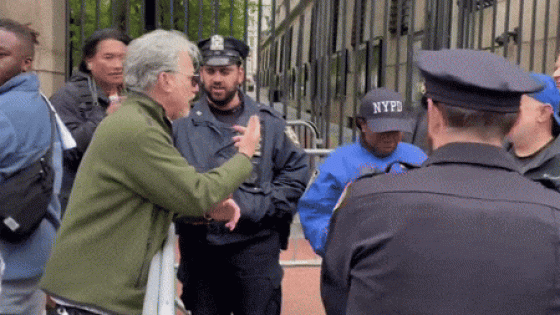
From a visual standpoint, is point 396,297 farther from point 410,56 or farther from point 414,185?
point 410,56

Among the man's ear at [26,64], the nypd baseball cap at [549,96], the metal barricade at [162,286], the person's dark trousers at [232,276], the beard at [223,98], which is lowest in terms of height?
the person's dark trousers at [232,276]

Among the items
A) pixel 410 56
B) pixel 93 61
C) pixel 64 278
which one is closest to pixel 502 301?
pixel 64 278

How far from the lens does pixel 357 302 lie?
62.7 inches

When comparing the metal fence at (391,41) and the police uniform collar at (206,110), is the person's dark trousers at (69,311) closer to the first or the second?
the police uniform collar at (206,110)

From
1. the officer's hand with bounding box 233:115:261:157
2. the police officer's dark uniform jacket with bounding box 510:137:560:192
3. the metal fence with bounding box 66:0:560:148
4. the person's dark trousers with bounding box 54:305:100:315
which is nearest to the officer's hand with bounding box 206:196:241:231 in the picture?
the officer's hand with bounding box 233:115:261:157

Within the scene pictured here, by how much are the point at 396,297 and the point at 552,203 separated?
42 cm

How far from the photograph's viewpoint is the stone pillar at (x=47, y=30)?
5.73m

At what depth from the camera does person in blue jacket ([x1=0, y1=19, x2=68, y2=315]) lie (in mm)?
2709

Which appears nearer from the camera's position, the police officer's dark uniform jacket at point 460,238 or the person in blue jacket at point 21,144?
the police officer's dark uniform jacket at point 460,238

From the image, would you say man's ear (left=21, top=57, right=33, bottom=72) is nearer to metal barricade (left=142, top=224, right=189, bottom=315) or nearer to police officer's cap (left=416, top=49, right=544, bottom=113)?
metal barricade (left=142, top=224, right=189, bottom=315)

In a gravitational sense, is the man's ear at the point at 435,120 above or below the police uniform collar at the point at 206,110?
above

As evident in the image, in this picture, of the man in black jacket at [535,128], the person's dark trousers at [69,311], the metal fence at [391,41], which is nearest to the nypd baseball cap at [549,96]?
the man in black jacket at [535,128]

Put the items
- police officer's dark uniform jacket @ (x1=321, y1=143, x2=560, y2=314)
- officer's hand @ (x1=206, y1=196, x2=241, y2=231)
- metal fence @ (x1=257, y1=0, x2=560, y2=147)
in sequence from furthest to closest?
1. metal fence @ (x1=257, y1=0, x2=560, y2=147)
2. officer's hand @ (x1=206, y1=196, x2=241, y2=231)
3. police officer's dark uniform jacket @ (x1=321, y1=143, x2=560, y2=314)

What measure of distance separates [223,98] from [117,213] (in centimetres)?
129
